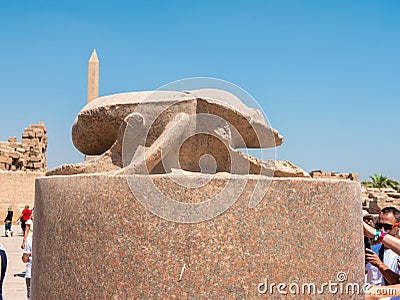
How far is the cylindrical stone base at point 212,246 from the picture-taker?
2.92 meters

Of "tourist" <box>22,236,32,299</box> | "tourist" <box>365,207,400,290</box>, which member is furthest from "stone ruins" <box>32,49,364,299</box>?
"tourist" <box>22,236,32,299</box>

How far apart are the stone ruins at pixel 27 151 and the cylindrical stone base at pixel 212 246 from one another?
2382 centimetres

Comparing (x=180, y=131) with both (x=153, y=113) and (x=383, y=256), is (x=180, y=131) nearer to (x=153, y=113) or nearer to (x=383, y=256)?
(x=153, y=113)

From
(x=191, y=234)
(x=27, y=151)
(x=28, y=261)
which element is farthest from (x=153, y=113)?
(x=27, y=151)

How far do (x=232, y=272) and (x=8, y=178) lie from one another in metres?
23.2

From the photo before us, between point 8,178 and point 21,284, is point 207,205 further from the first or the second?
point 8,178

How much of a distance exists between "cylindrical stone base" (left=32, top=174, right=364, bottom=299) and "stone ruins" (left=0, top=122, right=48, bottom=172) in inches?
938

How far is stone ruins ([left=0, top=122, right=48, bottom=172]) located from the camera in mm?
25641

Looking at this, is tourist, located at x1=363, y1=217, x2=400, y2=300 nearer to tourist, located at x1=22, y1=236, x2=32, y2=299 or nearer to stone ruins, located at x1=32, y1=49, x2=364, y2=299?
stone ruins, located at x1=32, y1=49, x2=364, y2=299

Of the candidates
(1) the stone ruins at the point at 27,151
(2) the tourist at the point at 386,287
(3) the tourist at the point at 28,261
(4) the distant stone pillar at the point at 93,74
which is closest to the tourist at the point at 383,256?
(2) the tourist at the point at 386,287

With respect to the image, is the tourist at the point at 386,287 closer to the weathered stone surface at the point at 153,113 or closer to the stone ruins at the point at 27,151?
the weathered stone surface at the point at 153,113

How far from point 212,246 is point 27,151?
25588 mm

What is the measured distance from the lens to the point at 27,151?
2703cm

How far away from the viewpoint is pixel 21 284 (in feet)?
26.9
